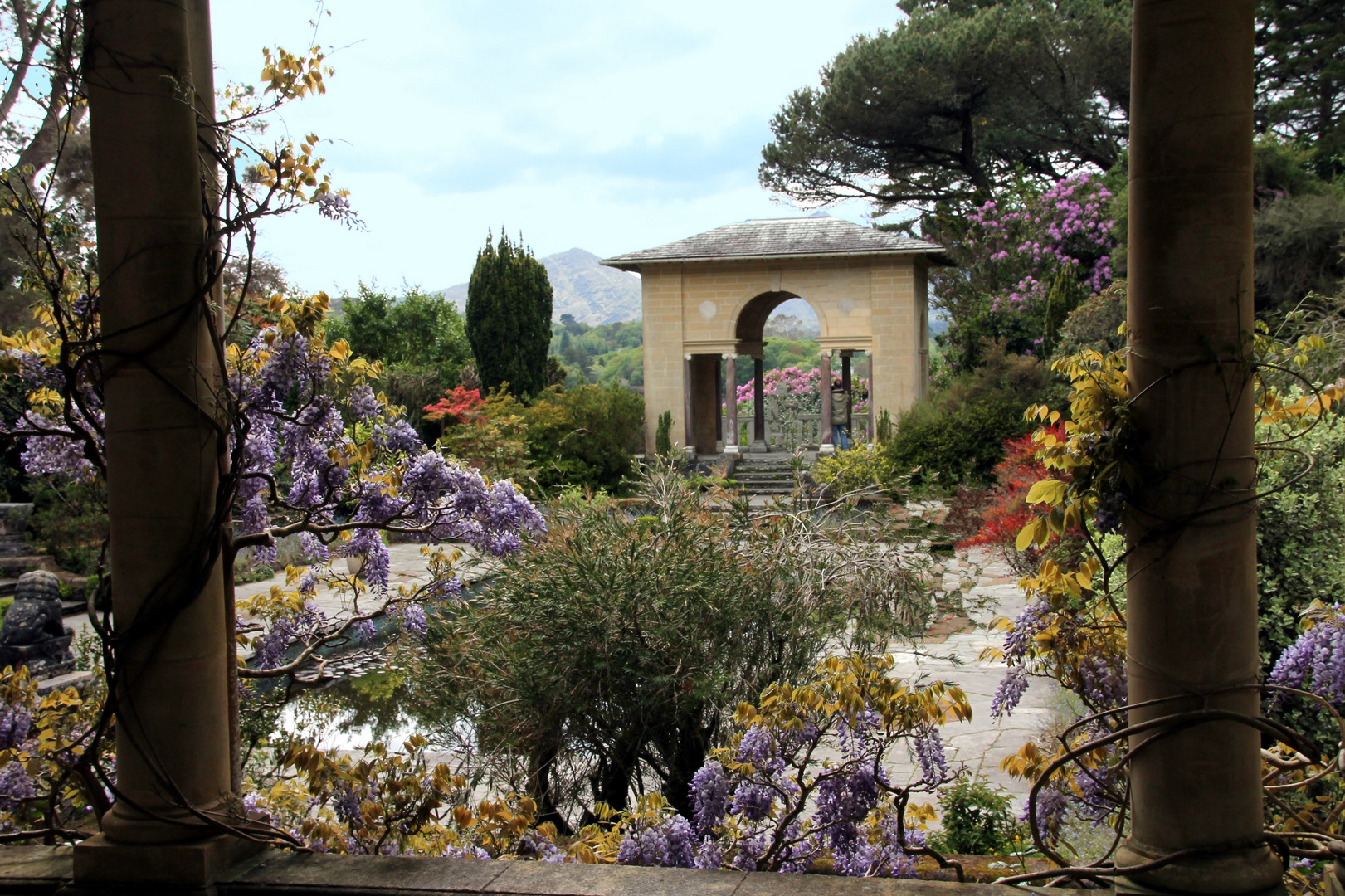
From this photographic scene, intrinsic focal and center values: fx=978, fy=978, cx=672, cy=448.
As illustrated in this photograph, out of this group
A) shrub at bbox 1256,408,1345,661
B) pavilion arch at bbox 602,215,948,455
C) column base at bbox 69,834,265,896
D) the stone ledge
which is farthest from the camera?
pavilion arch at bbox 602,215,948,455

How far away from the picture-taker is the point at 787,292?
22734mm

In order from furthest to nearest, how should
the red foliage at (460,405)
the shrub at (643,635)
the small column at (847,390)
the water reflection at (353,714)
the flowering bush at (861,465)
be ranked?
the small column at (847,390), the red foliage at (460,405), the flowering bush at (861,465), the water reflection at (353,714), the shrub at (643,635)

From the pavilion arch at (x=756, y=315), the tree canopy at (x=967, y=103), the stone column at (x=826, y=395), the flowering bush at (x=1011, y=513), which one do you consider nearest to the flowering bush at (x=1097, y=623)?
the flowering bush at (x=1011, y=513)

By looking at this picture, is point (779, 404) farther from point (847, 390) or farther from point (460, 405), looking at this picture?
point (460, 405)

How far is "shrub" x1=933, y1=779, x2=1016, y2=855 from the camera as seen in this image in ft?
13.9

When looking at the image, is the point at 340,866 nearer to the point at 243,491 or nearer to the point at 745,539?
the point at 243,491

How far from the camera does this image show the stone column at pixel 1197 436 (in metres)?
1.79

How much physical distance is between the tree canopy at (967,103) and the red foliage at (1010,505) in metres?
15.3

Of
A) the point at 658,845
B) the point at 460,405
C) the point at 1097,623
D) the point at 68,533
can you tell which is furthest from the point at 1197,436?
the point at 460,405

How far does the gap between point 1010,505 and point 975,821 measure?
6147 mm

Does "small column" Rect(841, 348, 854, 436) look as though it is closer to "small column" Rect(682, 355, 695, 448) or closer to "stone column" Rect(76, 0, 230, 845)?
"small column" Rect(682, 355, 695, 448)

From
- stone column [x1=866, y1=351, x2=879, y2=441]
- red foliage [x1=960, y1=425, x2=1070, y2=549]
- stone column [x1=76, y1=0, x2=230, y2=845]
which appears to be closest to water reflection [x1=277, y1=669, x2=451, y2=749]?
stone column [x1=76, y1=0, x2=230, y2=845]

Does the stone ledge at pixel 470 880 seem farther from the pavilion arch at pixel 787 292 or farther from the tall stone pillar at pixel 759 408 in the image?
the tall stone pillar at pixel 759 408

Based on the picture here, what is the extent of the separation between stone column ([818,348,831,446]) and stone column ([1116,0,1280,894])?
1937cm
